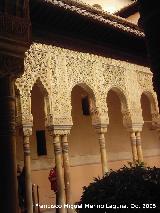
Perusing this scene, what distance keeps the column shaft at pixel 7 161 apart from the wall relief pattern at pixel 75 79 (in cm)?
462

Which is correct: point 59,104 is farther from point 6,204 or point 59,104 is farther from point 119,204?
point 119,204

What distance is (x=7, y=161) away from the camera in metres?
4.02

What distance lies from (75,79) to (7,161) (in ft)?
21.4

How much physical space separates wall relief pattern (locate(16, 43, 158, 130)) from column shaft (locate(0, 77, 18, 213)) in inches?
182

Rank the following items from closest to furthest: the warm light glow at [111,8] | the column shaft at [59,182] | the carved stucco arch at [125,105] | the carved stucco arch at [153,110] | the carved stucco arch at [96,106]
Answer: the column shaft at [59,182] → the carved stucco arch at [96,106] → the carved stucco arch at [125,105] → the carved stucco arch at [153,110] → the warm light glow at [111,8]

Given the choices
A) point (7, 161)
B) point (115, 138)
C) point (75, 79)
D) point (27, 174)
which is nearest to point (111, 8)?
point (115, 138)

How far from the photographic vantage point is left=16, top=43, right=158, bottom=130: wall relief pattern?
9.37 m

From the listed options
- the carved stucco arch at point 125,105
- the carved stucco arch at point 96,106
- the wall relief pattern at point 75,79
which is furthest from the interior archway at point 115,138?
the carved stucco arch at point 96,106

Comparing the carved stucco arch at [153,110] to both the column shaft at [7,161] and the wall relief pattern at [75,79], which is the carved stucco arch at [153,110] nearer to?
the wall relief pattern at [75,79]

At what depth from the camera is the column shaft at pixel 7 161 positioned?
3.96 metres

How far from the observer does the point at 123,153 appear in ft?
50.0

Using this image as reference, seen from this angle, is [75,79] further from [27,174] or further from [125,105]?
[27,174]

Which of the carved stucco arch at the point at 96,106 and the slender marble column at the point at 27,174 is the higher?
the carved stucco arch at the point at 96,106

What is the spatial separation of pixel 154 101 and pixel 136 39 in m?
2.68
